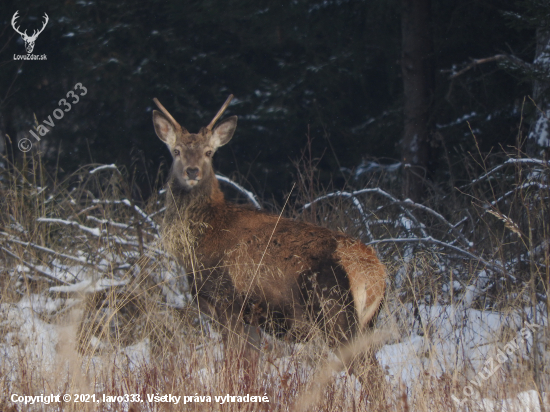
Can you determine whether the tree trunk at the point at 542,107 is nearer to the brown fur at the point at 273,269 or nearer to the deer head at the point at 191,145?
the deer head at the point at 191,145

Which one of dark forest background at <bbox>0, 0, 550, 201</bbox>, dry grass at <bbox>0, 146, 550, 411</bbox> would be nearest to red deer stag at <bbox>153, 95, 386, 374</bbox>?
dry grass at <bbox>0, 146, 550, 411</bbox>

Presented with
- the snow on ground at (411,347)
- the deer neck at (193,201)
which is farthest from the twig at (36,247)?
the deer neck at (193,201)

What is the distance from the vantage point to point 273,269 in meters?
4.55

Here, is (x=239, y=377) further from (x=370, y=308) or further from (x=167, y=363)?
(x=370, y=308)

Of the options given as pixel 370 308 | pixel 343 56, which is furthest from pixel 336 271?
pixel 343 56

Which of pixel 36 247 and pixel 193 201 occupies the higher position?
pixel 193 201

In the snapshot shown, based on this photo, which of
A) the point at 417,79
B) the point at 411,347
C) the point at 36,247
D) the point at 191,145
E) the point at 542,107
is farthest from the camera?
the point at 417,79

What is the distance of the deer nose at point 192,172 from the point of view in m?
5.50

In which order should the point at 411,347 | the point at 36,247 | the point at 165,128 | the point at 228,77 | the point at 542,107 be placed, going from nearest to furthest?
1. the point at 411,347
2. the point at 36,247
3. the point at 165,128
4. the point at 542,107
5. the point at 228,77

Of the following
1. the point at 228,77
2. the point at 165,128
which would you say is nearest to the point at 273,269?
the point at 165,128

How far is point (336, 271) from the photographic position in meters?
4.37

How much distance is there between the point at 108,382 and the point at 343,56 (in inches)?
438

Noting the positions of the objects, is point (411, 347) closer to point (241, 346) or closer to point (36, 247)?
point (241, 346)

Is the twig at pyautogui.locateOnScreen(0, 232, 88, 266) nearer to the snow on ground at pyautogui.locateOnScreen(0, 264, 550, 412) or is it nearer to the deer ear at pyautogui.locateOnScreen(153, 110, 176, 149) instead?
the snow on ground at pyautogui.locateOnScreen(0, 264, 550, 412)
